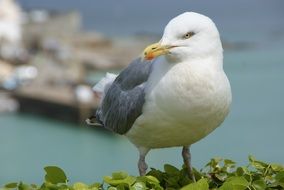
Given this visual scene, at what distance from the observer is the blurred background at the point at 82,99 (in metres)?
14.2

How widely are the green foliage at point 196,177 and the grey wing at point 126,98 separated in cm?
24

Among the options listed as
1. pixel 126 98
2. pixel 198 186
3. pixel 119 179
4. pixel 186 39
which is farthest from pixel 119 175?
pixel 126 98

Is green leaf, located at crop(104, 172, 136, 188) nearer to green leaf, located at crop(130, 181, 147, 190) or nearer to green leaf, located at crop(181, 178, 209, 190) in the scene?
green leaf, located at crop(130, 181, 147, 190)

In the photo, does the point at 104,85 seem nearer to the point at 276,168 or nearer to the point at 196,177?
the point at 196,177

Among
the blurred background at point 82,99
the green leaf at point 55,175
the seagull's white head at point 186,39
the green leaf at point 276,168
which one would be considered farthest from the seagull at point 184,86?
the blurred background at point 82,99

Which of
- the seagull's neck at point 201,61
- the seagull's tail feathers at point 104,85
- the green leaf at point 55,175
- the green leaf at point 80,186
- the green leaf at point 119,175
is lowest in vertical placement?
the green leaf at point 80,186

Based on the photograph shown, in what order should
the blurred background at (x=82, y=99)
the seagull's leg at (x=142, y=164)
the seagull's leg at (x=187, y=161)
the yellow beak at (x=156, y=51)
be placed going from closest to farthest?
1. the yellow beak at (x=156, y=51)
2. the seagull's leg at (x=187, y=161)
3. the seagull's leg at (x=142, y=164)
4. the blurred background at (x=82, y=99)

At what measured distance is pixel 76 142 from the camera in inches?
670

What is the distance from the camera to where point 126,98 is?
2.24 meters

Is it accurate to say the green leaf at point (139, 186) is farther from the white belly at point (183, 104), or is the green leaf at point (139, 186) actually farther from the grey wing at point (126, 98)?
the grey wing at point (126, 98)

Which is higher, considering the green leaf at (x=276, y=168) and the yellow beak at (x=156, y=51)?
the yellow beak at (x=156, y=51)

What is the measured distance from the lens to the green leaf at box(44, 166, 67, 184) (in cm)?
179

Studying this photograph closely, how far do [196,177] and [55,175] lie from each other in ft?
1.35

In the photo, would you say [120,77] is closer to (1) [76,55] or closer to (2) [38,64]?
(2) [38,64]
